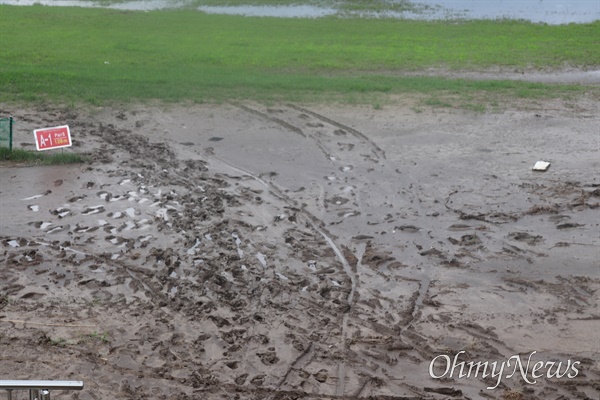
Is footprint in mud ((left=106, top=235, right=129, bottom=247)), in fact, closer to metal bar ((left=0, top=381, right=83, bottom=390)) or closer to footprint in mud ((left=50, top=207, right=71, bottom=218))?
footprint in mud ((left=50, top=207, right=71, bottom=218))

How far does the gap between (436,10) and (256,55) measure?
16.9 metres

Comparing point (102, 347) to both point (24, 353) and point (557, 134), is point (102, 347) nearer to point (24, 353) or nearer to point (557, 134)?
point (24, 353)

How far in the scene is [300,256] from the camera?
37.1 ft

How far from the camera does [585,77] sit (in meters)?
24.2

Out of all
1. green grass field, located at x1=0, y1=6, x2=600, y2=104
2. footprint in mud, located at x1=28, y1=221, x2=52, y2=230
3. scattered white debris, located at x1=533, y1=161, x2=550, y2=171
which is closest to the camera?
footprint in mud, located at x1=28, y1=221, x2=52, y2=230

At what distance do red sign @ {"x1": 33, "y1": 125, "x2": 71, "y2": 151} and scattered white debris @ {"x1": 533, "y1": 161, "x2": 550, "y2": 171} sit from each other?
9279mm

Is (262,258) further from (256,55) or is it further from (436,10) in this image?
(436,10)

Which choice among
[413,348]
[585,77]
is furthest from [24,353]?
[585,77]

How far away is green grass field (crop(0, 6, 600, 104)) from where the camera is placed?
20672 millimetres

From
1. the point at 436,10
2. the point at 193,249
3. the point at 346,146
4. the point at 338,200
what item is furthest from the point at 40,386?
the point at 436,10

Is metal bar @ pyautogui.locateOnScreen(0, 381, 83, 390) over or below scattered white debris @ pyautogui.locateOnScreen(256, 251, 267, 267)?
over

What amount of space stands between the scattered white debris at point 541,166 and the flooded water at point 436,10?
23.5 meters

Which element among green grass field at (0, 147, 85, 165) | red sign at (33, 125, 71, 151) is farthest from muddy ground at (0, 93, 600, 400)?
red sign at (33, 125, 71, 151)

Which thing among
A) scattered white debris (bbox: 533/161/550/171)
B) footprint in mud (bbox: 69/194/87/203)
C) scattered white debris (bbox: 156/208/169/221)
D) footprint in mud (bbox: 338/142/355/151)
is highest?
scattered white debris (bbox: 533/161/550/171)
